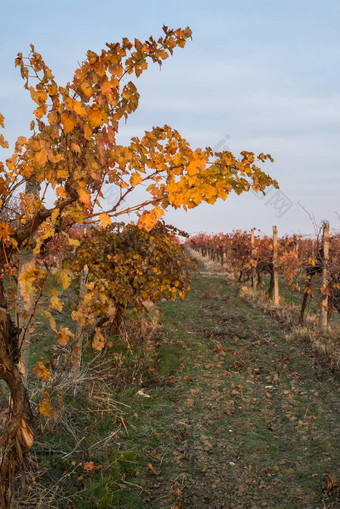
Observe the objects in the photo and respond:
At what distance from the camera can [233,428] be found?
5246 mm

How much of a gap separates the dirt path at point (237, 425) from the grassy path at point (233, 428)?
0.01 meters

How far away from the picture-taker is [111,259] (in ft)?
24.7

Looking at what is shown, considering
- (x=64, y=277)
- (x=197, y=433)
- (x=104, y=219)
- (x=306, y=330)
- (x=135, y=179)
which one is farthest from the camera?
(x=306, y=330)

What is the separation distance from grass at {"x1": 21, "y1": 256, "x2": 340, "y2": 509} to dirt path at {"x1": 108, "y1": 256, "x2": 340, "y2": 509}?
0.05ft

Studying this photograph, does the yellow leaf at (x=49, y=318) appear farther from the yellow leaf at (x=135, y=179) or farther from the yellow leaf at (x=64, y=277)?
the yellow leaf at (x=135, y=179)

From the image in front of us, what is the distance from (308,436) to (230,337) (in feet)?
14.3

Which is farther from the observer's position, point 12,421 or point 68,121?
point 12,421

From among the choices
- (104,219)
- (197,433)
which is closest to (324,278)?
(197,433)

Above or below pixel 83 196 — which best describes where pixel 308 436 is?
below

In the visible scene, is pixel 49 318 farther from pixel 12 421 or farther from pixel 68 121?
pixel 68 121

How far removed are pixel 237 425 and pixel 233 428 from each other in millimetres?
110

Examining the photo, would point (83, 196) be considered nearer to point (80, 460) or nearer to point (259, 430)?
point (80, 460)

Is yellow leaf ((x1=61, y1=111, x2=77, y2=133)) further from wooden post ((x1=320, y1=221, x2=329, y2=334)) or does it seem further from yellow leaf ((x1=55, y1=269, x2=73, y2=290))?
wooden post ((x1=320, y1=221, x2=329, y2=334))

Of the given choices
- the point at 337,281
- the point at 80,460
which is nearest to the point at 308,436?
the point at 80,460
